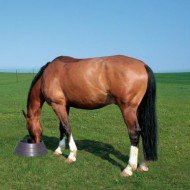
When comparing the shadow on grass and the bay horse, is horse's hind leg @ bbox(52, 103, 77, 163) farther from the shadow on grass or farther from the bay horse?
the shadow on grass

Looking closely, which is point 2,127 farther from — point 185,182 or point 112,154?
point 185,182

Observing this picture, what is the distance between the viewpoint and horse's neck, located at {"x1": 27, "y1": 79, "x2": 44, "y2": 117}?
9.01 metres

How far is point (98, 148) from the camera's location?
32.6 ft

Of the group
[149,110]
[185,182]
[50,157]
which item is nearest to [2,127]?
[50,157]

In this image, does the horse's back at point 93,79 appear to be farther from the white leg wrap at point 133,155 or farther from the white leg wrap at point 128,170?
the white leg wrap at point 128,170

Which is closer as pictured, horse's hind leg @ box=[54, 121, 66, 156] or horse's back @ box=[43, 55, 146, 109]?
horse's back @ box=[43, 55, 146, 109]

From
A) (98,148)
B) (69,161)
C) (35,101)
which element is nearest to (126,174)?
(69,161)

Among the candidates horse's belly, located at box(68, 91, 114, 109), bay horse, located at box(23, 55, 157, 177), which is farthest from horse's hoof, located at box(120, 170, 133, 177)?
horse's belly, located at box(68, 91, 114, 109)

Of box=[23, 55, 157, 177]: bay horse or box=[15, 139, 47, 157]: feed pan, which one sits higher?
box=[23, 55, 157, 177]: bay horse

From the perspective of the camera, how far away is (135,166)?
7539 millimetres

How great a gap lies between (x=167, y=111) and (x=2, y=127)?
8.64 metres

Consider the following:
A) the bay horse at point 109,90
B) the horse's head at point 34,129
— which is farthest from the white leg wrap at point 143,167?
the horse's head at point 34,129

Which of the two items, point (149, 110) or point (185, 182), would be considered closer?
point (185, 182)

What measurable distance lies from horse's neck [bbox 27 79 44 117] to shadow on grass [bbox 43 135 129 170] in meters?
1.32
